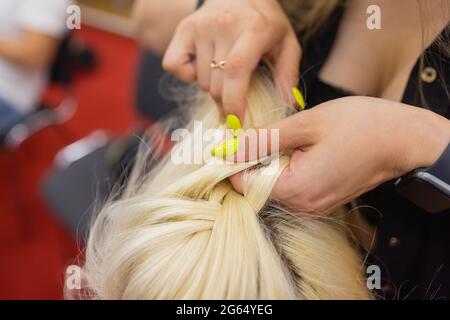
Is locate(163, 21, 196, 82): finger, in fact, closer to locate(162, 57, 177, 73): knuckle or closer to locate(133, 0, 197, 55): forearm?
locate(162, 57, 177, 73): knuckle

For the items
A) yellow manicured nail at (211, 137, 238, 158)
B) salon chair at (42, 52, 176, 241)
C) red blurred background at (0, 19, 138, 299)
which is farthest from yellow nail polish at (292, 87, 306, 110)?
red blurred background at (0, 19, 138, 299)

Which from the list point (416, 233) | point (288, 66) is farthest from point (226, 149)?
point (416, 233)

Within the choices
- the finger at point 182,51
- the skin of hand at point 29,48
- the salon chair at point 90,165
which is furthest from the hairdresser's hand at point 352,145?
the skin of hand at point 29,48

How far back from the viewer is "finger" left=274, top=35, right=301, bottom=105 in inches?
25.3

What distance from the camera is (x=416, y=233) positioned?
1.99 feet

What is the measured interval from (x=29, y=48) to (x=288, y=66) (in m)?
1.01

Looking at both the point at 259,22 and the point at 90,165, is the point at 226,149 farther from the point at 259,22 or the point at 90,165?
the point at 90,165

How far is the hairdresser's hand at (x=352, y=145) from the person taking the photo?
50 centimetres

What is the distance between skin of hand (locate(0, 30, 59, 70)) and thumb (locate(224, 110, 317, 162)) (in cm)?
105

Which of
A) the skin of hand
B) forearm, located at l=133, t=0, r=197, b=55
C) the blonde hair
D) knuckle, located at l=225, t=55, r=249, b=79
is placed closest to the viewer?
the blonde hair

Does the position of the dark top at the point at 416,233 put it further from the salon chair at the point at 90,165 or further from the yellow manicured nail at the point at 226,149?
the salon chair at the point at 90,165
